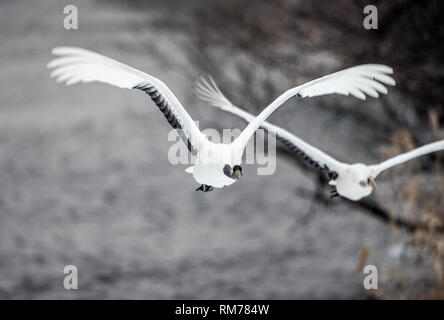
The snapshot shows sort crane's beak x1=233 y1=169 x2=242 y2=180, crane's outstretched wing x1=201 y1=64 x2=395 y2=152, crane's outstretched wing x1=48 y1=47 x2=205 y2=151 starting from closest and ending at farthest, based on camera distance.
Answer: crane's beak x1=233 y1=169 x2=242 y2=180, crane's outstretched wing x1=48 y1=47 x2=205 y2=151, crane's outstretched wing x1=201 y1=64 x2=395 y2=152

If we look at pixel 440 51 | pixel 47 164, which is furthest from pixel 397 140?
pixel 47 164

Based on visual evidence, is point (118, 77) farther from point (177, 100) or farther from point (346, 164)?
point (346, 164)

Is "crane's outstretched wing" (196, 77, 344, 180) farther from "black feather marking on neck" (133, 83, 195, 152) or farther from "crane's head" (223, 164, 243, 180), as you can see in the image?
"crane's head" (223, 164, 243, 180)

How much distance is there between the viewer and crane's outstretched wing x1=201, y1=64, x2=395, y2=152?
2.01 metres

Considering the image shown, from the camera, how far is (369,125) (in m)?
6.83

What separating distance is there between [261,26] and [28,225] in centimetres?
504

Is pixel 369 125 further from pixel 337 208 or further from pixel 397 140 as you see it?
pixel 337 208

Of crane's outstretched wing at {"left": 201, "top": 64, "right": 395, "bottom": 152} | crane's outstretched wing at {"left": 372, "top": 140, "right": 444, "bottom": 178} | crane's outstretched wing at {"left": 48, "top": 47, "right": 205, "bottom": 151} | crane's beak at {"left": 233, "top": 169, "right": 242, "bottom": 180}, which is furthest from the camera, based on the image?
crane's outstretched wing at {"left": 372, "top": 140, "right": 444, "bottom": 178}

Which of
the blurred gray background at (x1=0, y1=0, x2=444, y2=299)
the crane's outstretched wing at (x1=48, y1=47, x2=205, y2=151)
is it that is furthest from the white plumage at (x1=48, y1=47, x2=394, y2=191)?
the blurred gray background at (x1=0, y1=0, x2=444, y2=299)

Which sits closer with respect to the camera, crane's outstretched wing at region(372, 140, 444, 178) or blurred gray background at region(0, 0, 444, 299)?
crane's outstretched wing at region(372, 140, 444, 178)

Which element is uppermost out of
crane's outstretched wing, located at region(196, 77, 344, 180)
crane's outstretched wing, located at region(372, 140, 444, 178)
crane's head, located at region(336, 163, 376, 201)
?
crane's outstretched wing, located at region(196, 77, 344, 180)

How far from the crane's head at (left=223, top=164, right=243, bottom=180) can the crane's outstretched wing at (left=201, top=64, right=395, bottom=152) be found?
170 millimetres

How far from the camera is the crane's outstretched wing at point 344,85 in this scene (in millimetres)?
2012

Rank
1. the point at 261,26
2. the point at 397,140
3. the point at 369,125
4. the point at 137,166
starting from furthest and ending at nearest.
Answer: the point at 137,166 → the point at 261,26 → the point at 369,125 → the point at 397,140
